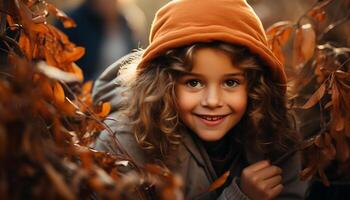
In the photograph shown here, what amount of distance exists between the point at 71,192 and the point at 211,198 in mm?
974

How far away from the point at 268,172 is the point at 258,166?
4 cm

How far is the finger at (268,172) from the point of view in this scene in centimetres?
178

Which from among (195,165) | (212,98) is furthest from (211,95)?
(195,165)

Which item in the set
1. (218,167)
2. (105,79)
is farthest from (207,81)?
(105,79)

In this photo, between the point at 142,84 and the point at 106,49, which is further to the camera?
the point at 106,49

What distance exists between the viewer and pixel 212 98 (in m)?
1.66

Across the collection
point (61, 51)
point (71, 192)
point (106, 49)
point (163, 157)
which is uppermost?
point (71, 192)

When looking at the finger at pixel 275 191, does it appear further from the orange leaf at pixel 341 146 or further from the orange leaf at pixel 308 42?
the orange leaf at pixel 308 42

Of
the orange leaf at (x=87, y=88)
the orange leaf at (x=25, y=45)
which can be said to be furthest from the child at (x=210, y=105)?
the orange leaf at (x=25, y=45)

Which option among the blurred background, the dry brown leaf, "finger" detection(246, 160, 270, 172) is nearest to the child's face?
"finger" detection(246, 160, 270, 172)

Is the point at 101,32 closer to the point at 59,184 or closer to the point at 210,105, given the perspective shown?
the point at 210,105

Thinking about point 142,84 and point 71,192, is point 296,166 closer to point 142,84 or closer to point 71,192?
point 142,84

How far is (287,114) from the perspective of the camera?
190cm

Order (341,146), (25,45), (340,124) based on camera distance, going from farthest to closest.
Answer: (341,146)
(340,124)
(25,45)
